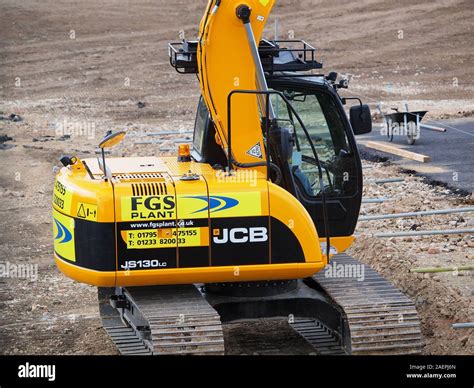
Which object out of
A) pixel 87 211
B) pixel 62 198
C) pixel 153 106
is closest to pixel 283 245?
pixel 87 211

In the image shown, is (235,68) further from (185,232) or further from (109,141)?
(185,232)

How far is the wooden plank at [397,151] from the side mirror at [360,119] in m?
9.15

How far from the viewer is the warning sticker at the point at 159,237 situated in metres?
9.55

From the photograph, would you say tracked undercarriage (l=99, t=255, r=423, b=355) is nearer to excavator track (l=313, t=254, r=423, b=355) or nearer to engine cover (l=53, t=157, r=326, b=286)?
excavator track (l=313, t=254, r=423, b=355)

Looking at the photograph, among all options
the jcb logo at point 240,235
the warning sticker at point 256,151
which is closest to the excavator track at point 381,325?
the jcb logo at point 240,235

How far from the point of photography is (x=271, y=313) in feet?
33.9

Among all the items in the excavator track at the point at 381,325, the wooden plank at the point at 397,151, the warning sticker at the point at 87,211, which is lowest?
the excavator track at the point at 381,325

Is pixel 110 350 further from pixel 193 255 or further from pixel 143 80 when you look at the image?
pixel 143 80

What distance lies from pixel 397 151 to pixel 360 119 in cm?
994

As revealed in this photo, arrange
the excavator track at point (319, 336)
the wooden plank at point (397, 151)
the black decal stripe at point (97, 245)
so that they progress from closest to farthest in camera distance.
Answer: the black decal stripe at point (97, 245), the excavator track at point (319, 336), the wooden plank at point (397, 151)

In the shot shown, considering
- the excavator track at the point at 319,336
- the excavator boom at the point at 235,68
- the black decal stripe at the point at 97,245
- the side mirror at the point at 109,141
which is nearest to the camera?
the black decal stripe at the point at 97,245

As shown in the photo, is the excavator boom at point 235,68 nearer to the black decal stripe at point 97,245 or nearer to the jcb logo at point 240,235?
the jcb logo at point 240,235

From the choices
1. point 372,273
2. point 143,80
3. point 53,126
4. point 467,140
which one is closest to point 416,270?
point 372,273

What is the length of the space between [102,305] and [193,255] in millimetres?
2176
